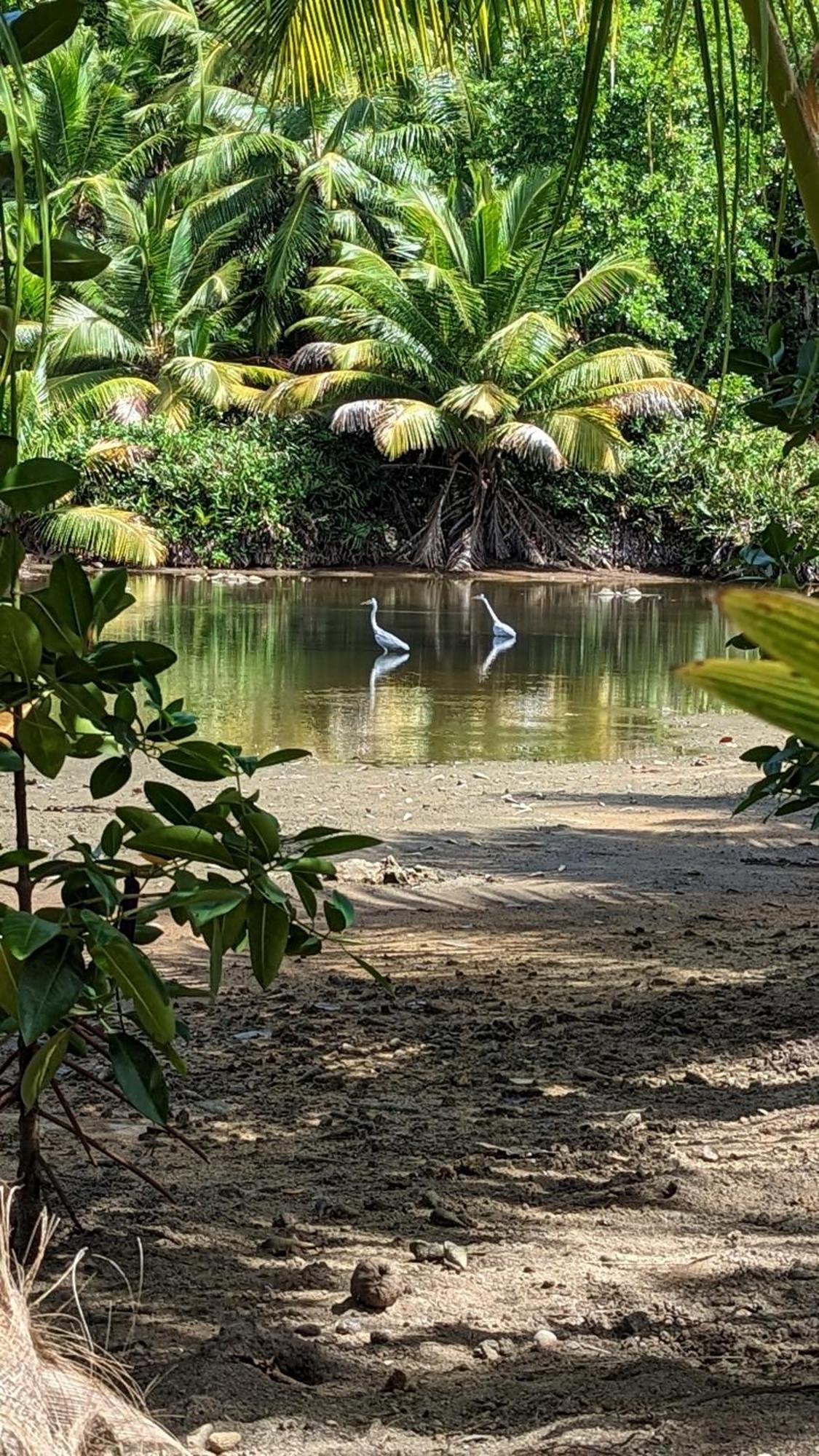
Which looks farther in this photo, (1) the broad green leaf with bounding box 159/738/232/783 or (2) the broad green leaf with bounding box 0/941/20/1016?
(1) the broad green leaf with bounding box 159/738/232/783

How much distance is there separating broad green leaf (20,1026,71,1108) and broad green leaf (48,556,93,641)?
0.53 meters

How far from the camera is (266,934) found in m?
2.21

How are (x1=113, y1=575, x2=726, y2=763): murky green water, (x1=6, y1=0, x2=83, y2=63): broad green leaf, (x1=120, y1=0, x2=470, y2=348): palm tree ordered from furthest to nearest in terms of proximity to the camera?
(x1=120, y1=0, x2=470, y2=348): palm tree
(x1=113, y1=575, x2=726, y2=763): murky green water
(x1=6, y1=0, x2=83, y2=63): broad green leaf

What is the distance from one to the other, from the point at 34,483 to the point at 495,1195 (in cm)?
148

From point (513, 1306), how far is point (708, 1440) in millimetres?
485

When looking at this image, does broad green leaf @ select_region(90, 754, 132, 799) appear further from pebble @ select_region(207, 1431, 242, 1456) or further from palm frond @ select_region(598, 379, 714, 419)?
palm frond @ select_region(598, 379, 714, 419)

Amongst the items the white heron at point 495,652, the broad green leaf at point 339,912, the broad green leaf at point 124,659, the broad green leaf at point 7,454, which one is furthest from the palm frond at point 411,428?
the broad green leaf at point 7,454

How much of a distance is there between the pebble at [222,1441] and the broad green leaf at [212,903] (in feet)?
2.06

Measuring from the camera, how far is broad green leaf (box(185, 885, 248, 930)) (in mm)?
2129

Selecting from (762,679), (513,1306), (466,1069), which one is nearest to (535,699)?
(466,1069)

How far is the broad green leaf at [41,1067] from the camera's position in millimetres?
2070

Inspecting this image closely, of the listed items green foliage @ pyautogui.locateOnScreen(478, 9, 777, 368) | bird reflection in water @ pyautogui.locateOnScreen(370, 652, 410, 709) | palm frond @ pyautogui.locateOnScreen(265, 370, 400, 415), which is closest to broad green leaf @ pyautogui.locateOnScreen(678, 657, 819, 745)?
bird reflection in water @ pyautogui.locateOnScreen(370, 652, 410, 709)

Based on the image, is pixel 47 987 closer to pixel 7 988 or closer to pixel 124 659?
pixel 7 988

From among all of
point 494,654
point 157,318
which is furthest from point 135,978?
point 157,318
